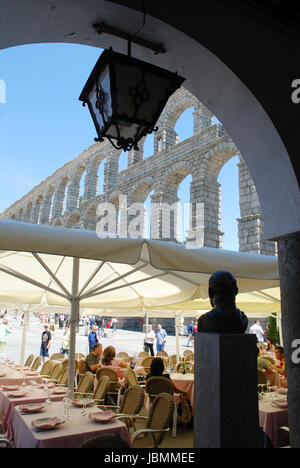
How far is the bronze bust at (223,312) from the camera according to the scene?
2.08 meters

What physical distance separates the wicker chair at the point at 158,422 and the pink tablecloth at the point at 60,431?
1.52 feet

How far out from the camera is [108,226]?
2309 cm

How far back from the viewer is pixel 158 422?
3.50 meters

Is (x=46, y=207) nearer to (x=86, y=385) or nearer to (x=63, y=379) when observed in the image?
(x=63, y=379)

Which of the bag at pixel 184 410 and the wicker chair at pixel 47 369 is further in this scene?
the wicker chair at pixel 47 369

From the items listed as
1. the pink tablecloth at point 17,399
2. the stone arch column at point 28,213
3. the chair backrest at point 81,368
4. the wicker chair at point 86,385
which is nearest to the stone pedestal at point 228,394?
the pink tablecloth at point 17,399

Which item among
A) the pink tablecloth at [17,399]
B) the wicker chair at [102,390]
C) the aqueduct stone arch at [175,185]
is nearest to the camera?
the pink tablecloth at [17,399]

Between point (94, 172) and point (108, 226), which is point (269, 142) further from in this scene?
point (94, 172)

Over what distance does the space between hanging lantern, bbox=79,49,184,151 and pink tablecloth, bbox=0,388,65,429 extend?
3.38 m

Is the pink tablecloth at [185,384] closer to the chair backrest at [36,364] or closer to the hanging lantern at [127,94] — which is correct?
the chair backrest at [36,364]

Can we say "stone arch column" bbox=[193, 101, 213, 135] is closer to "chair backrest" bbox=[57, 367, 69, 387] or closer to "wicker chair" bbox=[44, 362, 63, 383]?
"wicker chair" bbox=[44, 362, 63, 383]

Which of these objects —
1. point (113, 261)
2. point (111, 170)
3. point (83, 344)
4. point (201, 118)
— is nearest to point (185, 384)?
point (113, 261)

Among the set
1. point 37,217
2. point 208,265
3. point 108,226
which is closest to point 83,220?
point 108,226

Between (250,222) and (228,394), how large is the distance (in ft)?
41.0
